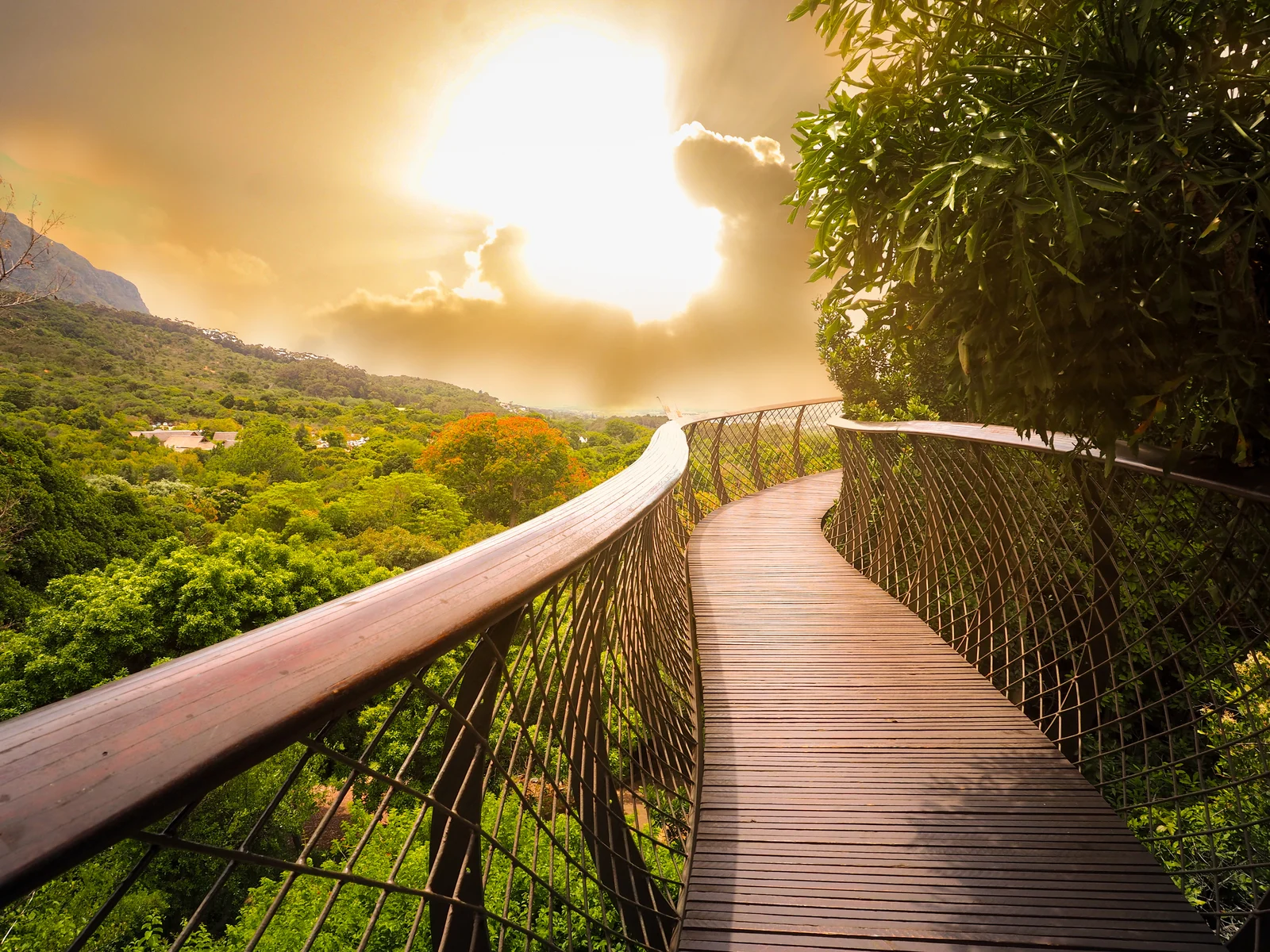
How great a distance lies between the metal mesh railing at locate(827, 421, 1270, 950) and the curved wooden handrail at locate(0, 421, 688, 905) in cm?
179

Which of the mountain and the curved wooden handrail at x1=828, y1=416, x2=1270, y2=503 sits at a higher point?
the mountain

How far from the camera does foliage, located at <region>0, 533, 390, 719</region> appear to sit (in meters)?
16.1

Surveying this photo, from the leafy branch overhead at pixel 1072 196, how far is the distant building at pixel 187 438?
5736 cm

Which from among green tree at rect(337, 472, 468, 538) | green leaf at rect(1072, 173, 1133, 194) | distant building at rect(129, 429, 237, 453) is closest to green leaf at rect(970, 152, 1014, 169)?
green leaf at rect(1072, 173, 1133, 194)

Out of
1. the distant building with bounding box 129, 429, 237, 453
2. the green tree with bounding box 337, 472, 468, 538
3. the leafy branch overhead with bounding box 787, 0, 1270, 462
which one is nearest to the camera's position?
the leafy branch overhead with bounding box 787, 0, 1270, 462

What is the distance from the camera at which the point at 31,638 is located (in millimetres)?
16453

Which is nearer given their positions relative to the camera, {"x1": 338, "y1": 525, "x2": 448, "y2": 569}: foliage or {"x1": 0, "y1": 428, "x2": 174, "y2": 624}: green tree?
{"x1": 0, "y1": 428, "x2": 174, "y2": 624}: green tree

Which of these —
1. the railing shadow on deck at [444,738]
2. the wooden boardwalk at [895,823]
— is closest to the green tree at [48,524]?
the wooden boardwalk at [895,823]

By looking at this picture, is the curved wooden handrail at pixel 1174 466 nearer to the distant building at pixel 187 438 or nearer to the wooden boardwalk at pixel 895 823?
the wooden boardwalk at pixel 895 823

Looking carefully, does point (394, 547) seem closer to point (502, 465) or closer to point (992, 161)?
point (502, 465)

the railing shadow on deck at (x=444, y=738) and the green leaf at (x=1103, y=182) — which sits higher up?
the green leaf at (x=1103, y=182)

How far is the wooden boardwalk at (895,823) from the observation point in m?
1.62

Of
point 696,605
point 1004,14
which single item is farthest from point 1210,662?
point 1004,14

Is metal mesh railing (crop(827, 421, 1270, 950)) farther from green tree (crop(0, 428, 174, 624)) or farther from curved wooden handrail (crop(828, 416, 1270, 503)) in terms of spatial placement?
green tree (crop(0, 428, 174, 624))
